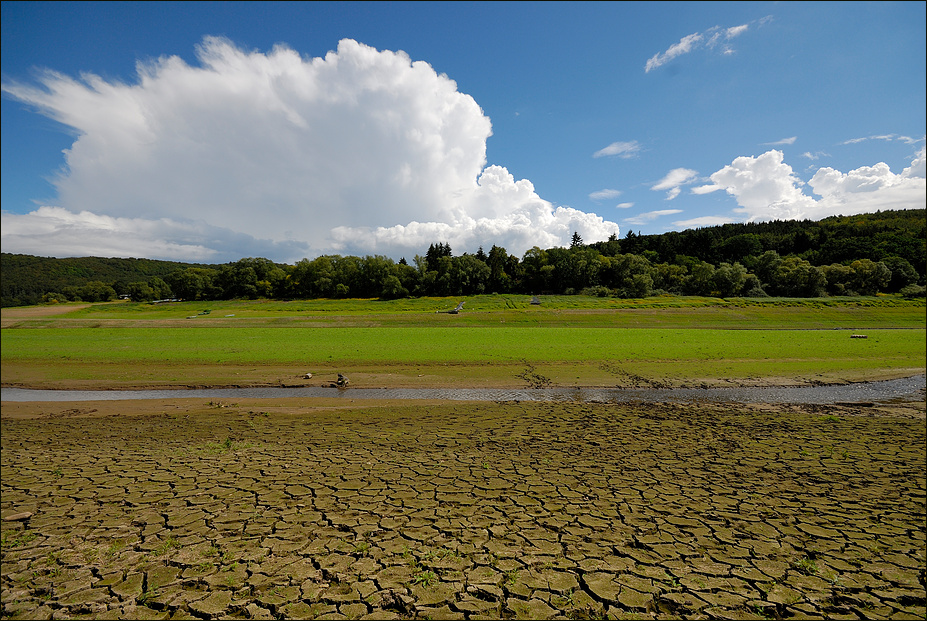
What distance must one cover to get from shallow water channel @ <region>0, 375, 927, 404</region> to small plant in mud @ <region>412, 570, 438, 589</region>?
494 inches

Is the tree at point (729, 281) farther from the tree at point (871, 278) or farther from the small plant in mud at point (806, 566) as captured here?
the small plant in mud at point (806, 566)

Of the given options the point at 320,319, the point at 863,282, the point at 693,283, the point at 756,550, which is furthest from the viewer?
the point at 693,283

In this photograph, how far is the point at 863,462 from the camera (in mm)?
10758

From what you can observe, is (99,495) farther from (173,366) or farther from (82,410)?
(173,366)

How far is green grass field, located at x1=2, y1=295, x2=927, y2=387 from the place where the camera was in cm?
2366

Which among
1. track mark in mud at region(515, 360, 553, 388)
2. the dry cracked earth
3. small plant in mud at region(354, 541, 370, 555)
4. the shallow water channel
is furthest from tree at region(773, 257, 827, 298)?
small plant in mud at region(354, 541, 370, 555)

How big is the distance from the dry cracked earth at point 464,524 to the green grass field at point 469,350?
442 centimetres

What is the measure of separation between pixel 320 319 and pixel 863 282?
10489 centimetres

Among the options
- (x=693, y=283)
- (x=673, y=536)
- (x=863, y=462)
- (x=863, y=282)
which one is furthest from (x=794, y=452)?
(x=863, y=282)

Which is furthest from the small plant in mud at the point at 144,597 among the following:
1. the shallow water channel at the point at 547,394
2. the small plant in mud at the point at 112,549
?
the shallow water channel at the point at 547,394

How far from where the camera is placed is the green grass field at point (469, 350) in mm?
23656

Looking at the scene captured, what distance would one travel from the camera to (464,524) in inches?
295

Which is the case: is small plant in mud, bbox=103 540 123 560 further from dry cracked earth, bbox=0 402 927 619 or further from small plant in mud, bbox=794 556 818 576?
small plant in mud, bbox=794 556 818 576

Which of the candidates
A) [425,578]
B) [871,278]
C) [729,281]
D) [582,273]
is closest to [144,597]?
[425,578]
